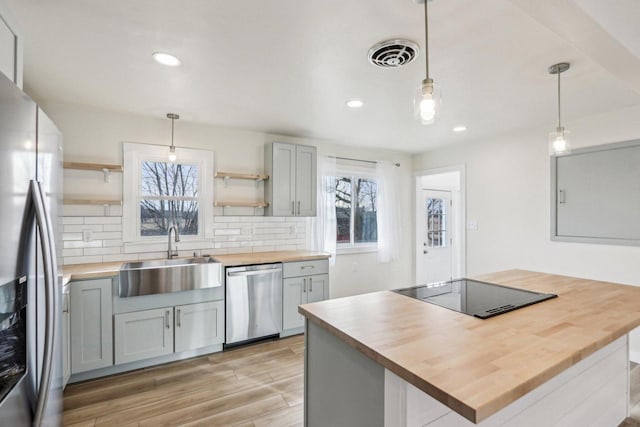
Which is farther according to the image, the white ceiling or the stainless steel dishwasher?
the stainless steel dishwasher

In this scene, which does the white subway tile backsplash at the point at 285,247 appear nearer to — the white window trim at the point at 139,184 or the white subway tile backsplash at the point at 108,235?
the white window trim at the point at 139,184

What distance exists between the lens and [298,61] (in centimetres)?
199

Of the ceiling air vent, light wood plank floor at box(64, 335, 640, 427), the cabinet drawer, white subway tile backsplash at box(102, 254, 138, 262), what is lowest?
light wood plank floor at box(64, 335, 640, 427)

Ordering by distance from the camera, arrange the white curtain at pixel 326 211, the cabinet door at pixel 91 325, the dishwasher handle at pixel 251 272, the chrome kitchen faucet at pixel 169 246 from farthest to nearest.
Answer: the white curtain at pixel 326 211, the chrome kitchen faucet at pixel 169 246, the dishwasher handle at pixel 251 272, the cabinet door at pixel 91 325

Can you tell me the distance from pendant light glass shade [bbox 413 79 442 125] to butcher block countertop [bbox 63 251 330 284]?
2.23 meters

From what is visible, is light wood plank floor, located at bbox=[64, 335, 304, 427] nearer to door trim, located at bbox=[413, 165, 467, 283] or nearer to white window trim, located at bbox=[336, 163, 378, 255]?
white window trim, located at bbox=[336, 163, 378, 255]

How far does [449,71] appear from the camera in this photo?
2.10 meters

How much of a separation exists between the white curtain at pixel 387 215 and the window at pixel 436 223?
92 cm

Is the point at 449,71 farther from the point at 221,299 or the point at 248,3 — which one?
the point at 221,299

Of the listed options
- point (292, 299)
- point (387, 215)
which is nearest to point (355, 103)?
point (292, 299)

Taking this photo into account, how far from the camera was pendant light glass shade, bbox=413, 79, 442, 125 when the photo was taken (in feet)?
4.31

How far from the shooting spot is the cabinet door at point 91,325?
237cm

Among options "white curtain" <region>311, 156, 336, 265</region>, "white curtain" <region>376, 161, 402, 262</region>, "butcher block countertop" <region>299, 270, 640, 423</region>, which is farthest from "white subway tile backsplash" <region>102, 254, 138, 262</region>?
"white curtain" <region>376, 161, 402, 262</region>

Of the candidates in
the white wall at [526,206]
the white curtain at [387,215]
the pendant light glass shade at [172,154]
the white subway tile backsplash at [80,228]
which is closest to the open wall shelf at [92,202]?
the white subway tile backsplash at [80,228]
